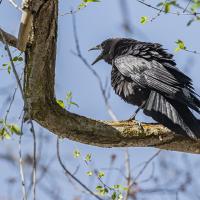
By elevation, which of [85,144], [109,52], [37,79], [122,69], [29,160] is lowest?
[29,160]

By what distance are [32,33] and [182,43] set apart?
155 cm

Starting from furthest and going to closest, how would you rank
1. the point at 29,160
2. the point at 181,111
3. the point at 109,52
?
the point at 109,52 < the point at 181,111 < the point at 29,160

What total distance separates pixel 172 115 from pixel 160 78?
0.58 metres

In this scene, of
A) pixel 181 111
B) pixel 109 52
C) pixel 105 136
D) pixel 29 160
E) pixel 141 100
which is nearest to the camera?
pixel 29 160

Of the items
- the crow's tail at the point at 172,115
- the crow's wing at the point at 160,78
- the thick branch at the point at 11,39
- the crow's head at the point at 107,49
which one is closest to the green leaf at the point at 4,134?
the thick branch at the point at 11,39

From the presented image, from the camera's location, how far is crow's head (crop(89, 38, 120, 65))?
23.2ft

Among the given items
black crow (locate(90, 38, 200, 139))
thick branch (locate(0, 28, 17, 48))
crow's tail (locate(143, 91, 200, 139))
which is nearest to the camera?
thick branch (locate(0, 28, 17, 48))

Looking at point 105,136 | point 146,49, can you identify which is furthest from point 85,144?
point 146,49

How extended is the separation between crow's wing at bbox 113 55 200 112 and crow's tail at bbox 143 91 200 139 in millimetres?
95

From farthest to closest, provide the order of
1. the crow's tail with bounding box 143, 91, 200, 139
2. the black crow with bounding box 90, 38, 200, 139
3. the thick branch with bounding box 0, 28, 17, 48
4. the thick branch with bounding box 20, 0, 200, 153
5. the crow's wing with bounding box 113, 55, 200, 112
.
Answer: the crow's wing with bounding box 113, 55, 200, 112 < the black crow with bounding box 90, 38, 200, 139 < the crow's tail with bounding box 143, 91, 200, 139 < the thick branch with bounding box 0, 28, 17, 48 < the thick branch with bounding box 20, 0, 200, 153

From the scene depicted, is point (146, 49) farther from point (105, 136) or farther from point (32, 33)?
point (32, 33)

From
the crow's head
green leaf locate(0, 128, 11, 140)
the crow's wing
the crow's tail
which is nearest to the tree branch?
the crow's tail

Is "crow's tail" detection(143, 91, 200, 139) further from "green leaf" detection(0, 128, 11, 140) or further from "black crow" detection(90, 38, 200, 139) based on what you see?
"green leaf" detection(0, 128, 11, 140)

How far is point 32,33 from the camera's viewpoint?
4.25 metres
